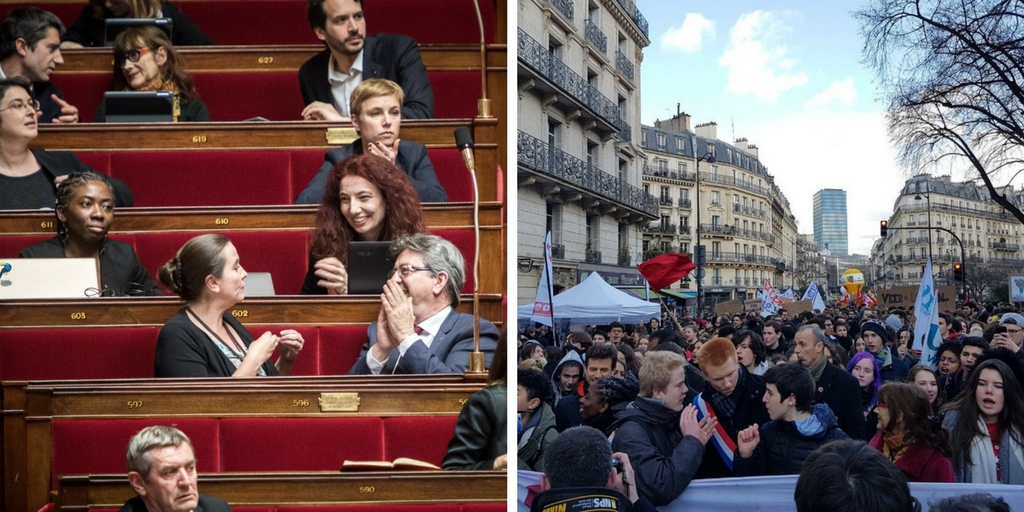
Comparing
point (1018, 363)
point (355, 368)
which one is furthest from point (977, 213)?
point (355, 368)

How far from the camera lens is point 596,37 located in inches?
134

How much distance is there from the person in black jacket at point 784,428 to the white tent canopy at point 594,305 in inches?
141

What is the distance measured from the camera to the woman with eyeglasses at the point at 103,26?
10.8 ft

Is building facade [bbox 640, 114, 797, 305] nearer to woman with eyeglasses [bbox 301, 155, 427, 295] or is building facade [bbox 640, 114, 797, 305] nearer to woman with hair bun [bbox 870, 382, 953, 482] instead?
woman with hair bun [bbox 870, 382, 953, 482]

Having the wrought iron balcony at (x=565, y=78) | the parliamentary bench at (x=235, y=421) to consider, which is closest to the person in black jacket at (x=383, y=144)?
the wrought iron balcony at (x=565, y=78)

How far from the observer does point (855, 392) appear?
11.0 feet

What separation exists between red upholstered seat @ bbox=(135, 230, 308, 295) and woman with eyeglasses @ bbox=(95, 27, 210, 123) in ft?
1.86

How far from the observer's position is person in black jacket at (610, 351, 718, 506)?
8.39ft

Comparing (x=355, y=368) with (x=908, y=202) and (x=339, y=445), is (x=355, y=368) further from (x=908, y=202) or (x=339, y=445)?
(x=908, y=202)

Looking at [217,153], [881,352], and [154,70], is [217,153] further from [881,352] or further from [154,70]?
[881,352]

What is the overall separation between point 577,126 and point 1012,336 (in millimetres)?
2700

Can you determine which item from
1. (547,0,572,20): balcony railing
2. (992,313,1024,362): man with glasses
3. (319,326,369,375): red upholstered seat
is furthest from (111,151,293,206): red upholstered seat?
(992,313,1024,362): man with glasses

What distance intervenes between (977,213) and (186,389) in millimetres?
4633

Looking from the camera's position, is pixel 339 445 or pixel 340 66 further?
pixel 340 66
